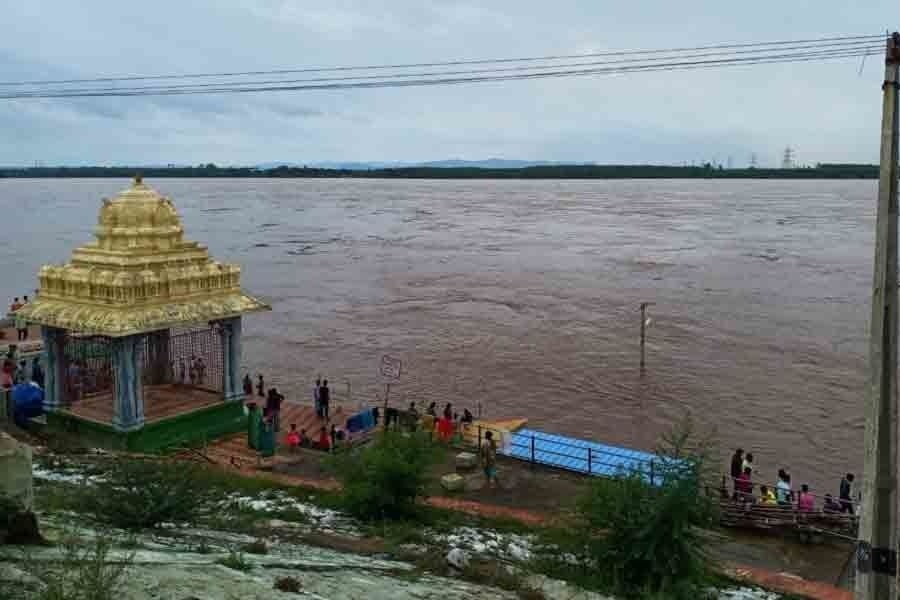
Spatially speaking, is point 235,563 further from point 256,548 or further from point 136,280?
point 136,280

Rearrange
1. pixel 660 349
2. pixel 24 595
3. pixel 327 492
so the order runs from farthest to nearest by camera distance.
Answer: pixel 660 349
pixel 327 492
pixel 24 595

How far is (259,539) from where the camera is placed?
29.9 feet

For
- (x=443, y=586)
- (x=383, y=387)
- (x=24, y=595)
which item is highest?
(x=24, y=595)

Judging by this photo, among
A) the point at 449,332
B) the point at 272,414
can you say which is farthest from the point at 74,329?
the point at 449,332

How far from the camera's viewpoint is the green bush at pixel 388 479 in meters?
11.1

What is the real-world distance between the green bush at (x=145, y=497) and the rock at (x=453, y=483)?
452cm

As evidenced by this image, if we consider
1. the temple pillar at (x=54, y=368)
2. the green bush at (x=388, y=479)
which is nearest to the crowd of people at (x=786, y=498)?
the green bush at (x=388, y=479)

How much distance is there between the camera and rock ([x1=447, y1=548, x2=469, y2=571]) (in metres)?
8.77

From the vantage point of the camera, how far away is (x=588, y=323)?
36.8 m

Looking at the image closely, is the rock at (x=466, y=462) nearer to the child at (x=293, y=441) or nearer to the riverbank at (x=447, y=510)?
the riverbank at (x=447, y=510)

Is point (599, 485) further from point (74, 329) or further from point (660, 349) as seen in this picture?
point (660, 349)

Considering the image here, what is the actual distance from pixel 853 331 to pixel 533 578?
30307mm

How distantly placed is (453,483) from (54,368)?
24.5 ft

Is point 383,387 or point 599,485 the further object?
point 383,387
